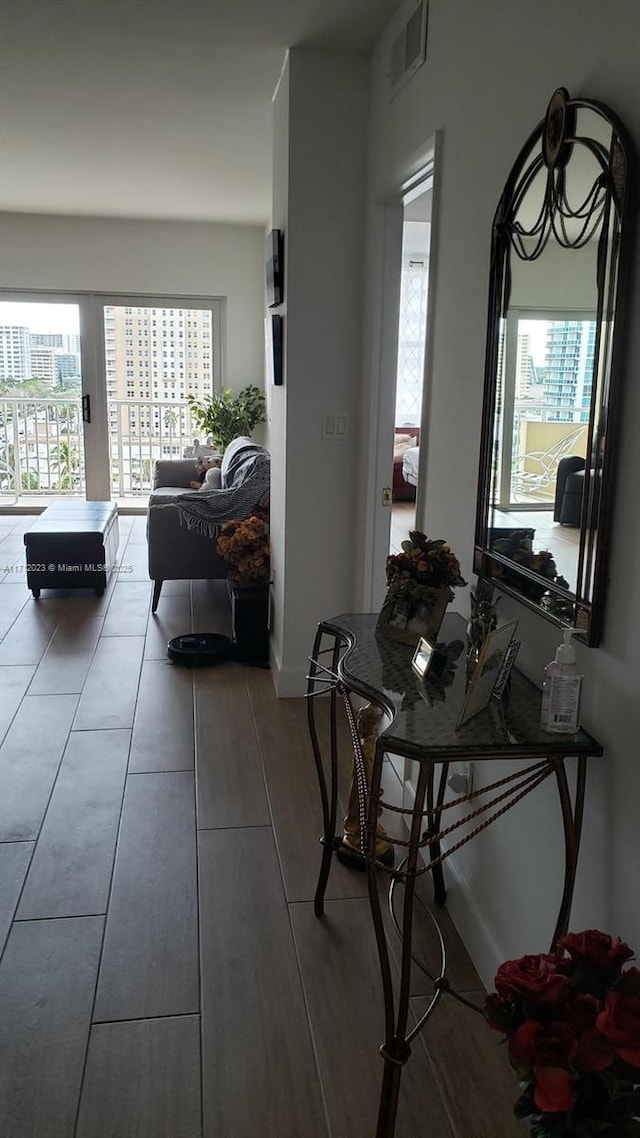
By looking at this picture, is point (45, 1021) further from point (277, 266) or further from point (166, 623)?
point (166, 623)

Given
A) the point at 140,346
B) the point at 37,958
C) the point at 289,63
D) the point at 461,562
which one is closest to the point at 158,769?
the point at 37,958

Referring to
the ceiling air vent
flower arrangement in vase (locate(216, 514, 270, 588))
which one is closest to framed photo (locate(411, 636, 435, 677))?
the ceiling air vent

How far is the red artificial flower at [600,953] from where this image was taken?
110 cm

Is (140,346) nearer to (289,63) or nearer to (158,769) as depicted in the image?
(289,63)

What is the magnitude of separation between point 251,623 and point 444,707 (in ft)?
8.24

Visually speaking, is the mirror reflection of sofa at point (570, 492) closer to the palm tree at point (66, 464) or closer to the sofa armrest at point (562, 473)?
the sofa armrest at point (562, 473)

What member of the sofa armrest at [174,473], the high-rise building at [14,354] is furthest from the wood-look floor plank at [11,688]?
the high-rise building at [14,354]

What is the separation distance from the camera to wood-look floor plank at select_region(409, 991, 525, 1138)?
1.61m

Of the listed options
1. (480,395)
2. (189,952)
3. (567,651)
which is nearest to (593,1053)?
(567,651)

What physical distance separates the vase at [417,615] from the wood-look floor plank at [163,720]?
134 centimetres

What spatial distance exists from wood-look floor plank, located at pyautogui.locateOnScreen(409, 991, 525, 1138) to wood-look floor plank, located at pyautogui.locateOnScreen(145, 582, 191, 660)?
253 cm

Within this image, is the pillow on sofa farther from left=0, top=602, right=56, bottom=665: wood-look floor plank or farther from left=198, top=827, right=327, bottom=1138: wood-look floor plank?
left=198, top=827, right=327, bottom=1138: wood-look floor plank

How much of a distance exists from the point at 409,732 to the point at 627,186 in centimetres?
93

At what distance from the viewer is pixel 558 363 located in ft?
5.14
